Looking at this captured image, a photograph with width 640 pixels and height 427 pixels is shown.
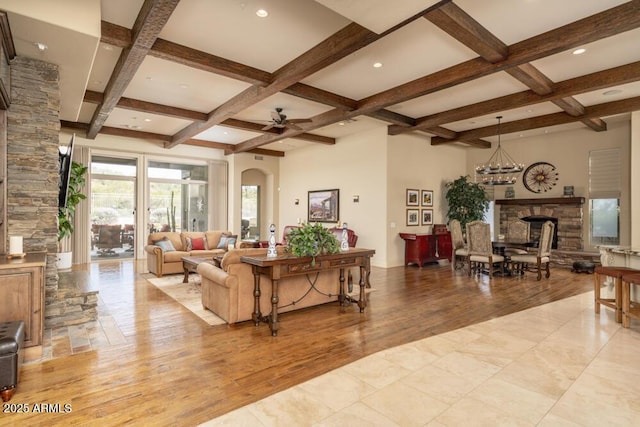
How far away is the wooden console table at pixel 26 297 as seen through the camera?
2.77 metres

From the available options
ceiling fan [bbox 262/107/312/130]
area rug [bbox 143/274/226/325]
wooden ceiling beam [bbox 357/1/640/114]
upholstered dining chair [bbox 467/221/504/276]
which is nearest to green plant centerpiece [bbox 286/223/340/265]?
area rug [bbox 143/274/226/325]

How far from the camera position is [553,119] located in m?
7.00


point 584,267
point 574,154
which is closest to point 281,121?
point 584,267

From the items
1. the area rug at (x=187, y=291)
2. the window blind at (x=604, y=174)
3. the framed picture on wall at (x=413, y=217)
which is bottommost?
the area rug at (x=187, y=291)

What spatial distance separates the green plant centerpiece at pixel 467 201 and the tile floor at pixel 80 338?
8017mm

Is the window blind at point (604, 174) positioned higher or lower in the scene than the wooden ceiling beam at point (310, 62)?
lower

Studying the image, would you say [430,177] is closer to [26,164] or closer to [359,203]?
[359,203]

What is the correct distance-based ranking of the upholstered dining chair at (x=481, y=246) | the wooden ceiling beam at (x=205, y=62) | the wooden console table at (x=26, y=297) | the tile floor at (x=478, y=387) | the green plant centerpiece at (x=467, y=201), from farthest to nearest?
the green plant centerpiece at (x=467, y=201) → the upholstered dining chair at (x=481, y=246) → the wooden ceiling beam at (x=205, y=62) → the wooden console table at (x=26, y=297) → the tile floor at (x=478, y=387)

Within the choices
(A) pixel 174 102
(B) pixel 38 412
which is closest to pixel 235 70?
(A) pixel 174 102

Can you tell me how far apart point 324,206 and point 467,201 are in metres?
3.81

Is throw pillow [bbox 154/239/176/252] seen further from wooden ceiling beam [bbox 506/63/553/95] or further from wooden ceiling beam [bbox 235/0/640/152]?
wooden ceiling beam [bbox 506/63/553/95]

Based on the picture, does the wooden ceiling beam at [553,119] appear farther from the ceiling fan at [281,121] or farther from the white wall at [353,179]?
the ceiling fan at [281,121]

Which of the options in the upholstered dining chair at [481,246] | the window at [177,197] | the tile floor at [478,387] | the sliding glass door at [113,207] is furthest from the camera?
the window at [177,197]

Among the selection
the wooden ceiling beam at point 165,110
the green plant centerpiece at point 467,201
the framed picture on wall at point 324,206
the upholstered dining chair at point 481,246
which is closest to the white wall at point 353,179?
the framed picture on wall at point 324,206
